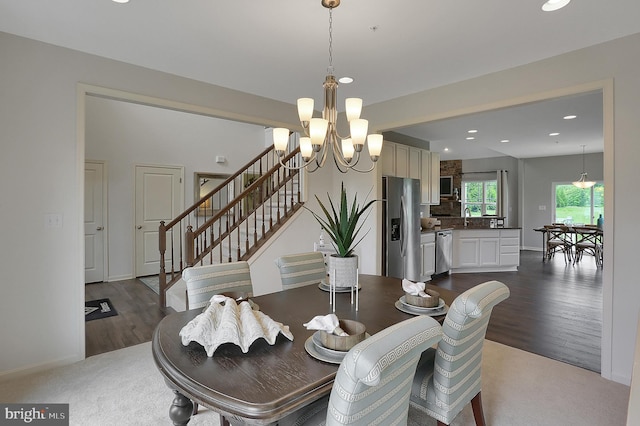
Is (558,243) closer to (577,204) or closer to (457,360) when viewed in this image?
(577,204)

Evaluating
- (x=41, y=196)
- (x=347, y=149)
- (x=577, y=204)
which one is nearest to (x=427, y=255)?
(x=347, y=149)

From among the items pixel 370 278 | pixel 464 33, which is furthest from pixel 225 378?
pixel 464 33

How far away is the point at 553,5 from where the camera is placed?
2025 millimetres

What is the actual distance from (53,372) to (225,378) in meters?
2.33

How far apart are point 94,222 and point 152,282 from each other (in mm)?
1335

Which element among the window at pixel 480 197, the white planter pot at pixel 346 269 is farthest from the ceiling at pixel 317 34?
the window at pixel 480 197

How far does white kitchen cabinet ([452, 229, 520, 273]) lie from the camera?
623 cm

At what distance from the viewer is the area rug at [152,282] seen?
4.95 metres

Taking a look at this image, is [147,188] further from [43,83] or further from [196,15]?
[196,15]

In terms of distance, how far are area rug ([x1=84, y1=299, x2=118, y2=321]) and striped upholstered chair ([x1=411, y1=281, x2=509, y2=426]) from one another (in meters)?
3.63

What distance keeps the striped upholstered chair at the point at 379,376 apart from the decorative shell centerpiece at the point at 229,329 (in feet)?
1.41

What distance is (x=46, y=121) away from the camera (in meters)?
2.59

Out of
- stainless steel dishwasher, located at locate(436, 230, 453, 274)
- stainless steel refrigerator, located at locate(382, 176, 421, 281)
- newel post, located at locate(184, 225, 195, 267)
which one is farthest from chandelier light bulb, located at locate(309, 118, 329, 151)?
stainless steel dishwasher, located at locate(436, 230, 453, 274)

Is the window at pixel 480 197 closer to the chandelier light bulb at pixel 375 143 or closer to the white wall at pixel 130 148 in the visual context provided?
the white wall at pixel 130 148
